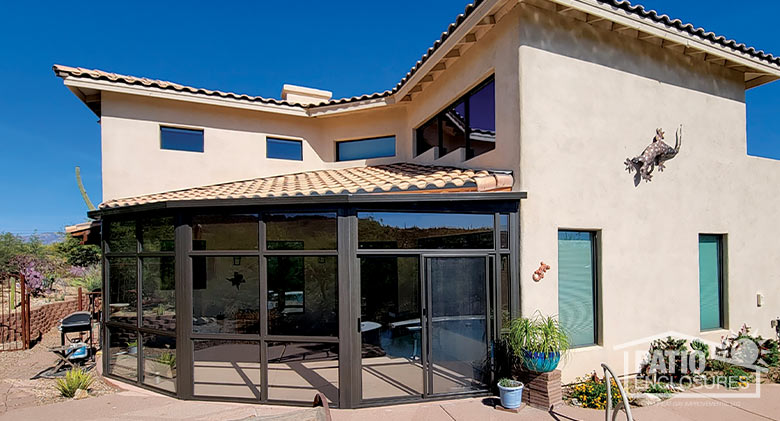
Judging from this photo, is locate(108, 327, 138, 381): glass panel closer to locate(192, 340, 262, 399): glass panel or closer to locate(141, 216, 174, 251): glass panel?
locate(192, 340, 262, 399): glass panel

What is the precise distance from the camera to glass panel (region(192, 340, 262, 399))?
670cm

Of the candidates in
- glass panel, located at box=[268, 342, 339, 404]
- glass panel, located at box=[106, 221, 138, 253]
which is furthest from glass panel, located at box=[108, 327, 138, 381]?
glass panel, located at box=[268, 342, 339, 404]

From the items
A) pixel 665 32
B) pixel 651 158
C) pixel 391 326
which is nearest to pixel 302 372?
pixel 391 326

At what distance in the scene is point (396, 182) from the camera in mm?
6848

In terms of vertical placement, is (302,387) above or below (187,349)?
below

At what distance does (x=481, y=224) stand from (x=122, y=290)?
758 centimetres

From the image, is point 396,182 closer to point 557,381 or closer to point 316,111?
point 557,381

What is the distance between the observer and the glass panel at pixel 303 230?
6.43 meters

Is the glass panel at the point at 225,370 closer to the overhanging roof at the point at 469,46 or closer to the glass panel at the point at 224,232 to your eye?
the glass panel at the point at 224,232

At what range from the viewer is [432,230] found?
21.6ft

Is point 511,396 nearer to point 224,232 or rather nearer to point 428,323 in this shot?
point 428,323

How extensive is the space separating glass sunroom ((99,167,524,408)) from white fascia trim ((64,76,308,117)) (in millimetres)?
3412

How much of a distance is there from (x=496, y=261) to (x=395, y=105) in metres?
5.88

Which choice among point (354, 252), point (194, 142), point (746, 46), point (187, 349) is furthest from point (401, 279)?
point (746, 46)
